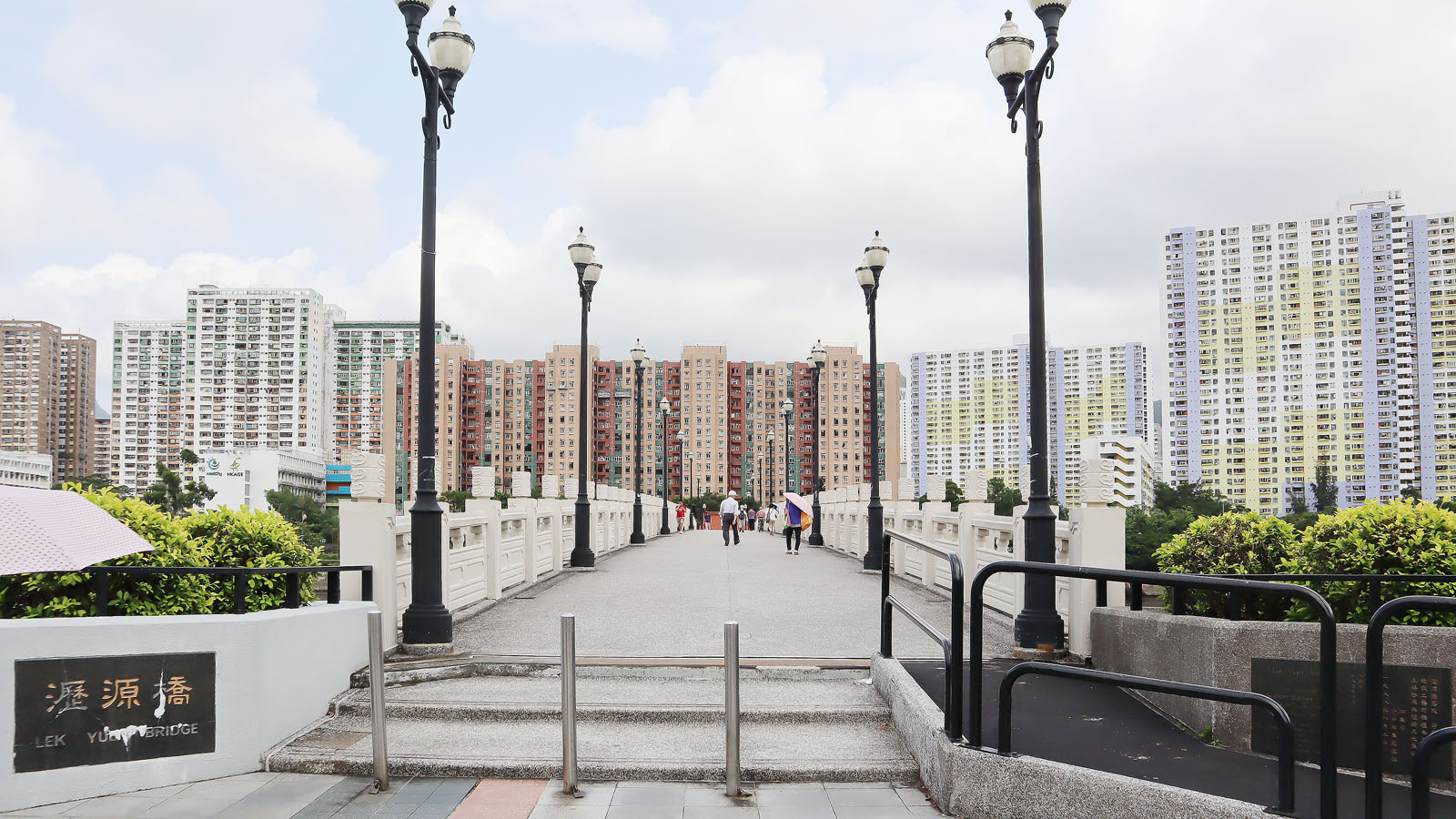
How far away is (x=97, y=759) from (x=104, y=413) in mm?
213561

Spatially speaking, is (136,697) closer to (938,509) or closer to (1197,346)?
(938,509)

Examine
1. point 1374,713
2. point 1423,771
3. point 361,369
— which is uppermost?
point 361,369

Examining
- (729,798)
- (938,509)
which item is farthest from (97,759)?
(938,509)

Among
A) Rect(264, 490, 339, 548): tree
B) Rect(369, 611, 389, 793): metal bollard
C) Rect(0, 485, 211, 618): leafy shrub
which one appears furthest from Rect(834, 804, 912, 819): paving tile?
Rect(264, 490, 339, 548): tree

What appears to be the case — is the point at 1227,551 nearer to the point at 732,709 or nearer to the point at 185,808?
the point at 732,709

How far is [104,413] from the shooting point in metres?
182

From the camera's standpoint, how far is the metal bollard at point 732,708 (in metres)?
5.39

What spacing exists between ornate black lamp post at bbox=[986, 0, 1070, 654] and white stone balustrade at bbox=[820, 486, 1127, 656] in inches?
8.6

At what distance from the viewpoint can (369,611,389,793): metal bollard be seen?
5.57 meters

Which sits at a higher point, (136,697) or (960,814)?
(136,697)

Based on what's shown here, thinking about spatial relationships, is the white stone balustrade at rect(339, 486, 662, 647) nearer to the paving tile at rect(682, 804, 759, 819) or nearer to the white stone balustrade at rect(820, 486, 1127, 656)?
the paving tile at rect(682, 804, 759, 819)

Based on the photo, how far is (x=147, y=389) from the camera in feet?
541

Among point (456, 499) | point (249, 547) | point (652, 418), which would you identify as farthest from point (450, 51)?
point (652, 418)

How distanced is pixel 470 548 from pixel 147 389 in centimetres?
18411
